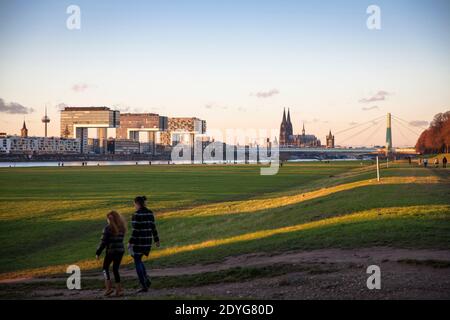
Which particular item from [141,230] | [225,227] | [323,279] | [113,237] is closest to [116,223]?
[113,237]

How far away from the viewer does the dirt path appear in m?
9.62

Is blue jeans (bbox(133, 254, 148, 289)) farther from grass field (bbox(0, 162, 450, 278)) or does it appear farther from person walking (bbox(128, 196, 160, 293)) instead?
grass field (bbox(0, 162, 450, 278))

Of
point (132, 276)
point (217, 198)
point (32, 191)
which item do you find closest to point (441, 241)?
point (132, 276)

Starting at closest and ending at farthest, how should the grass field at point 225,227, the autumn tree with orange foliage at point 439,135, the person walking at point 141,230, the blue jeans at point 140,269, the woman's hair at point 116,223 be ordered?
the woman's hair at point 116,223, the person walking at point 141,230, the blue jeans at point 140,269, the grass field at point 225,227, the autumn tree with orange foliage at point 439,135

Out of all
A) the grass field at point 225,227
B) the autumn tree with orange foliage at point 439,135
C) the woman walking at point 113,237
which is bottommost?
the grass field at point 225,227

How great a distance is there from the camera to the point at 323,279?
10.8m

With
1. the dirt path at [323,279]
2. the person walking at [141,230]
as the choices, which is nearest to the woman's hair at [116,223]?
the person walking at [141,230]

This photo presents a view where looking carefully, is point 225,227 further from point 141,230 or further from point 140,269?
point 141,230

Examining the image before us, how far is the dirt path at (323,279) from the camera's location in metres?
9.62

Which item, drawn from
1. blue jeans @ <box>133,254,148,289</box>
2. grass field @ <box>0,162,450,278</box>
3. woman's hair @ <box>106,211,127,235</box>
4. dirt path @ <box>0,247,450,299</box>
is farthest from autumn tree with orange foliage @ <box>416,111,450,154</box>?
woman's hair @ <box>106,211,127,235</box>

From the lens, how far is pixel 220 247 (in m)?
17.5

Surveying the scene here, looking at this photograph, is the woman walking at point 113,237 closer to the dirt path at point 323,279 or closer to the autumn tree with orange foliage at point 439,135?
the dirt path at point 323,279
